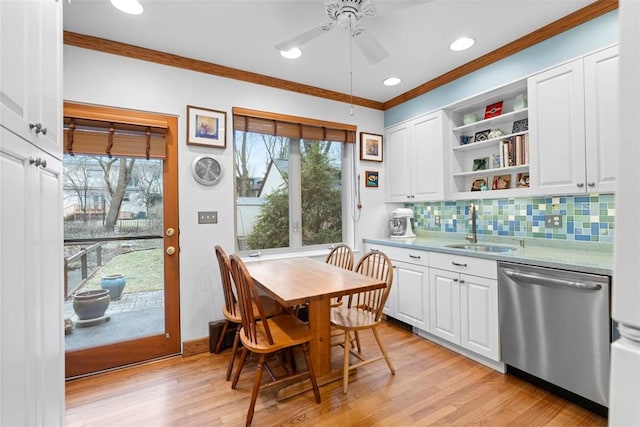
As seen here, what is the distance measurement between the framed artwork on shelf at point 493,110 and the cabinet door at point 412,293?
156 cm

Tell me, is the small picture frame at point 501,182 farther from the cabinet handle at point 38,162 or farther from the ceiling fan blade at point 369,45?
the cabinet handle at point 38,162

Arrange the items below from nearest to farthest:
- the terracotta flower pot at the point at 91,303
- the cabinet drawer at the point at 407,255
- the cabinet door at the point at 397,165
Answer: the terracotta flower pot at the point at 91,303
the cabinet drawer at the point at 407,255
the cabinet door at the point at 397,165

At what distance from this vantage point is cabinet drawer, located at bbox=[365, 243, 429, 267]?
2.78 metres

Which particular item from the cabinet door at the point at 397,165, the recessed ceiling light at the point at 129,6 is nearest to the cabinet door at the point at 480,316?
the cabinet door at the point at 397,165

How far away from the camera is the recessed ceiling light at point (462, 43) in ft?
7.85

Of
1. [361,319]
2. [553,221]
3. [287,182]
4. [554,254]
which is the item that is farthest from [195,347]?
[553,221]

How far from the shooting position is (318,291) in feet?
6.05

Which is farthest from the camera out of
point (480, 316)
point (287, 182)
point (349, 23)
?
point (287, 182)

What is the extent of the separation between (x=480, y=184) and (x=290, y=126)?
203 centimetres

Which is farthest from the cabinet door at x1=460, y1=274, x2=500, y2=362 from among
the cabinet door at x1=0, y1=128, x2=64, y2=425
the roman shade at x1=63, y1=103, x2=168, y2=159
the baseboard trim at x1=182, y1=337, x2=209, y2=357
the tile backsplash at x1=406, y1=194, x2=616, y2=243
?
the roman shade at x1=63, y1=103, x2=168, y2=159

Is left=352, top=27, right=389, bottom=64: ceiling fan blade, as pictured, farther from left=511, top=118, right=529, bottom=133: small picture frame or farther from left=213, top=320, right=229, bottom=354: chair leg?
left=213, top=320, right=229, bottom=354: chair leg

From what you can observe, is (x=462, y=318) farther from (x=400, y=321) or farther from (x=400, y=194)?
(x=400, y=194)

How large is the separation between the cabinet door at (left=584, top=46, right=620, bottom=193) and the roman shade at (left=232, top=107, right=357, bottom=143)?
6.93 ft

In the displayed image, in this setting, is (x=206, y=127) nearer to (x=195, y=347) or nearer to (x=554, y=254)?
(x=195, y=347)
